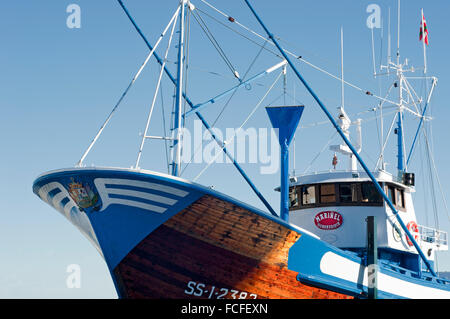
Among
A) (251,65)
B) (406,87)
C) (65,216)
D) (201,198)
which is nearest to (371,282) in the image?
(201,198)

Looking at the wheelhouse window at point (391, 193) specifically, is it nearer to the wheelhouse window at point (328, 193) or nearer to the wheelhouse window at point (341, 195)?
the wheelhouse window at point (341, 195)

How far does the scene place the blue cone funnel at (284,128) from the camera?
56.5 ft

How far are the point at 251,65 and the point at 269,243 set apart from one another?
6.63 metres

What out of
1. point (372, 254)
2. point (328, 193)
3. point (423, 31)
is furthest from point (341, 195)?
point (423, 31)

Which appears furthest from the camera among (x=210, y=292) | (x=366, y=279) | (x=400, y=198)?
(x=400, y=198)

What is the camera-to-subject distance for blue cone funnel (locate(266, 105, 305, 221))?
17.2 metres

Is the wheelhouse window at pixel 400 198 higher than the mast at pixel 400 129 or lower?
lower

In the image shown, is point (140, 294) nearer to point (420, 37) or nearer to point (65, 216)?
point (65, 216)

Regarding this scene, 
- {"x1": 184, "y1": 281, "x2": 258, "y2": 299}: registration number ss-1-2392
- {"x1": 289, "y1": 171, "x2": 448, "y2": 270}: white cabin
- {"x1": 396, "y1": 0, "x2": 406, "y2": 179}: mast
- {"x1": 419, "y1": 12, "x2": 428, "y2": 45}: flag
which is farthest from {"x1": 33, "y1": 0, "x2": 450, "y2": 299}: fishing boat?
{"x1": 419, "y1": 12, "x2": 428, "y2": 45}: flag

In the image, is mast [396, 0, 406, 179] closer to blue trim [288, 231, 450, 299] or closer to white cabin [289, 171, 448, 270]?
white cabin [289, 171, 448, 270]

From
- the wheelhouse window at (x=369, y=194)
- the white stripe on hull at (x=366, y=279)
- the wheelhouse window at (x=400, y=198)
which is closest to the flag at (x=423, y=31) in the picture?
the wheelhouse window at (x=400, y=198)

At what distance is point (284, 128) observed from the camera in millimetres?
17500

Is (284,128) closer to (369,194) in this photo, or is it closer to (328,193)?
(328,193)

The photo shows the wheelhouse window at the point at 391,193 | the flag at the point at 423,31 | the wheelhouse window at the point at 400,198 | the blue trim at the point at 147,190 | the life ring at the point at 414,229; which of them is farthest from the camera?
the flag at the point at 423,31
